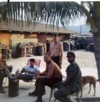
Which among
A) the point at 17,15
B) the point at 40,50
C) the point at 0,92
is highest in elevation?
the point at 17,15

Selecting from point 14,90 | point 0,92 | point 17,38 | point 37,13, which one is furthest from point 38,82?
point 17,38

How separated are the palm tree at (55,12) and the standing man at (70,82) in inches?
16.2

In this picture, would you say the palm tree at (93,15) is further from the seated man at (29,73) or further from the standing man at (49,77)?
the seated man at (29,73)

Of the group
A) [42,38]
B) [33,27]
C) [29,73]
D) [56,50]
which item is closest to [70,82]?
[33,27]

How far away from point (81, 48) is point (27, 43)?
7.75 ft

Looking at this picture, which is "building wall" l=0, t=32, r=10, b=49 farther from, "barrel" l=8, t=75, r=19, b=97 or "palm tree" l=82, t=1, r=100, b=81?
"palm tree" l=82, t=1, r=100, b=81

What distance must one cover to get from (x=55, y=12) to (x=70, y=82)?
1.20 m

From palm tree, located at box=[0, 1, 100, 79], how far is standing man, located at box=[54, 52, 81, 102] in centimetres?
41

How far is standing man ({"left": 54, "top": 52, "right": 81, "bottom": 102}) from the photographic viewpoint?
201 inches

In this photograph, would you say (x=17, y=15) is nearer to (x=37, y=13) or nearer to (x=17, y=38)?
(x=37, y=13)

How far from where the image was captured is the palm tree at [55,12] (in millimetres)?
4793

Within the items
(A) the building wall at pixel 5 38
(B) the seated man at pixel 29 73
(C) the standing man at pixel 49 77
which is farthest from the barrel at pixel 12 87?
(A) the building wall at pixel 5 38

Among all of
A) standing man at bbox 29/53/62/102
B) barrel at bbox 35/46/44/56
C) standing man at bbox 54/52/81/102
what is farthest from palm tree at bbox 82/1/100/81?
barrel at bbox 35/46/44/56

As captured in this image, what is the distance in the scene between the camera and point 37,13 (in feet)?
15.9
